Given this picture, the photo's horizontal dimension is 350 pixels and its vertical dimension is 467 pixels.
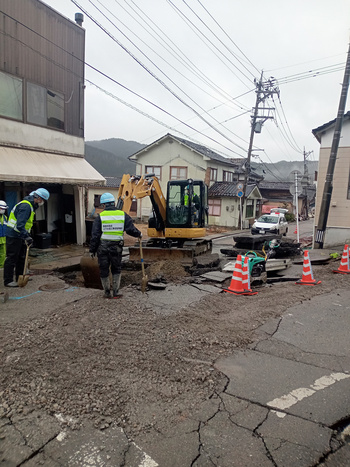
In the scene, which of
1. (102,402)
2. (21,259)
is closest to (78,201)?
(21,259)

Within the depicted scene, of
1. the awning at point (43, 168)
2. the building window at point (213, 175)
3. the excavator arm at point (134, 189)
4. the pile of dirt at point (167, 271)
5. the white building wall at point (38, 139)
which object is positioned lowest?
the pile of dirt at point (167, 271)

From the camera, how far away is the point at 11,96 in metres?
9.90

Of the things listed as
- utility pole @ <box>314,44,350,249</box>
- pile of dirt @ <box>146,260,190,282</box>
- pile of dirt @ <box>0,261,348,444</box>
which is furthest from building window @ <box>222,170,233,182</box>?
pile of dirt @ <box>0,261,348,444</box>

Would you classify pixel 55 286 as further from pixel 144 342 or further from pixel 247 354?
pixel 247 354

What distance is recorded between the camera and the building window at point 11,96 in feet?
31.7

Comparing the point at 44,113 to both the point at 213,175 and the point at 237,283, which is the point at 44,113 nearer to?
the point at 237,283

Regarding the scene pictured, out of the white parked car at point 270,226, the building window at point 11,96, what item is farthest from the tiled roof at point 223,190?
the building window at point 11,96

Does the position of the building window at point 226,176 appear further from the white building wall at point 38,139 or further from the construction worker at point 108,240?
the construction worker at point 108,240

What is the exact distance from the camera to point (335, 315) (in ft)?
17.9

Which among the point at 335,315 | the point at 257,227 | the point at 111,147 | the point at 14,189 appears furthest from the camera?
the point at 111,147

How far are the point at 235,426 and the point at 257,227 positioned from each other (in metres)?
20.0

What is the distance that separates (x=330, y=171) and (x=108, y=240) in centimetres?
1063

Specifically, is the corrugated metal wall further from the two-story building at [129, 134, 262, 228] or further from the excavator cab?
the two-story building at [129, 134, 262, 228]

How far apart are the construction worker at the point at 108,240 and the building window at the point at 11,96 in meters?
6.31
